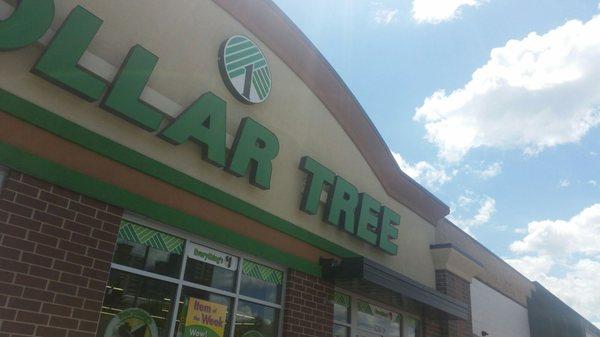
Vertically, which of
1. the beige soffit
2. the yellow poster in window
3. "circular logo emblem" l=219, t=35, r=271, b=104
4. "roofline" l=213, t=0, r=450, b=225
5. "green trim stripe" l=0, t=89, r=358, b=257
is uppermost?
"roofline" l=213, t=0, r=450, b=225

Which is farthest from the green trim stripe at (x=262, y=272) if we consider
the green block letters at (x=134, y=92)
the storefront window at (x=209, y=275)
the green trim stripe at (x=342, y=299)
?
the green block letters at (x=134, y=92)

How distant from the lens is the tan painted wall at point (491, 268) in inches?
606

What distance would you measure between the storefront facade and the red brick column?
126 cm

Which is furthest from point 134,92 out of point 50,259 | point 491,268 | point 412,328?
point 491,268

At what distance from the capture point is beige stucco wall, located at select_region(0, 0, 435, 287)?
6242mm

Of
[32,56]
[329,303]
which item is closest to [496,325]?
[329,303]

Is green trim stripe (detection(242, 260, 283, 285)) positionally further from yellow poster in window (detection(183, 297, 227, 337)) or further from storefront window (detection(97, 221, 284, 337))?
yellow poster in window (detection(183, 297, 227, 337))

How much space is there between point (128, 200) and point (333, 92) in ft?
18.2

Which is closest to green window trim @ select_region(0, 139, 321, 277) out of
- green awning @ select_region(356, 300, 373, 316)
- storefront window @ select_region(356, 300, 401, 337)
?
green awning @ select_region(356, 300, 373, 316)

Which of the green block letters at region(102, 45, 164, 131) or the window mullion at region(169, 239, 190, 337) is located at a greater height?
the green block letters at region(102, 45, 164, 131)

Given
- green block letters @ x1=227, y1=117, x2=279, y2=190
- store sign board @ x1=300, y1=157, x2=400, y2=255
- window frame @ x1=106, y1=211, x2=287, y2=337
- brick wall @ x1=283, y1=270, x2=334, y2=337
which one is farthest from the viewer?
store sign board @ x1=300, y1=157, x2=400, y2=255

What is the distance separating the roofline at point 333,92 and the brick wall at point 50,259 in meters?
4.09

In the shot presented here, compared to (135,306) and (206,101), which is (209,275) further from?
(206,101)

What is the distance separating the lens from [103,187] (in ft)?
21.0
